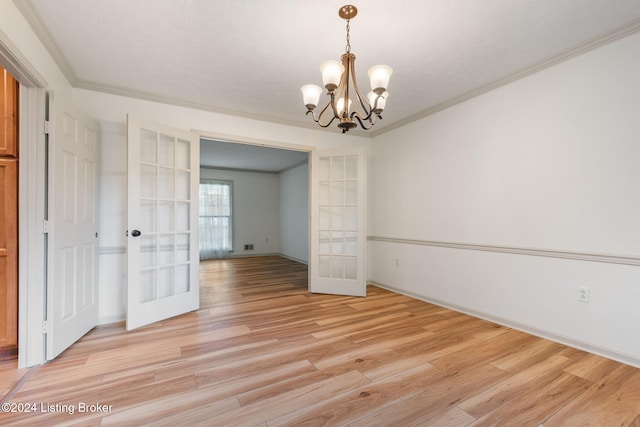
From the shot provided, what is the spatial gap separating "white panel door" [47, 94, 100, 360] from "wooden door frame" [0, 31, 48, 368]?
0.06 m

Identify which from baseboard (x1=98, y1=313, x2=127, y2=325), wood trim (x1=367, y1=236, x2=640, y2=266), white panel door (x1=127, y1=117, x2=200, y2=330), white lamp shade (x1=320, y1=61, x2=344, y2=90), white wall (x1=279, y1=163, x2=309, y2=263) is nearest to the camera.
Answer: white lamp shade (x1=320, y1=61, x2=344, y2=90)

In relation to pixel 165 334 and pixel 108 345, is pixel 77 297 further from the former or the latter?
pixel 165 334

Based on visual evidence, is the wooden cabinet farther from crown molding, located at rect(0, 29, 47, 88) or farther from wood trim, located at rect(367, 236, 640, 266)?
wood trim, located at rect(367, 236, 640, 266)

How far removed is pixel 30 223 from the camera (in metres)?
1.94

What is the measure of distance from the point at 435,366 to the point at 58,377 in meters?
2.56

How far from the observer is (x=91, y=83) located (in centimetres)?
276

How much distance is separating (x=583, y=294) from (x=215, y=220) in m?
7.07

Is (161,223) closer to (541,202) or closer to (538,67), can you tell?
(541,202)

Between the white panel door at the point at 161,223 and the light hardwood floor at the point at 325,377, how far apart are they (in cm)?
26

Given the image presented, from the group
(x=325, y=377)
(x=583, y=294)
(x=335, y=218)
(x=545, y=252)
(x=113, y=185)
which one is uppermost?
(x=113, y=185)

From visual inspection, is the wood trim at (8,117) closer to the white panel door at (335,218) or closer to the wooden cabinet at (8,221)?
the wooden cabinet at (8,221)

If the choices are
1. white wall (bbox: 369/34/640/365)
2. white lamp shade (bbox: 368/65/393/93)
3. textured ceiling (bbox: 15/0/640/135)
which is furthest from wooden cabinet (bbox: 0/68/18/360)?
white wall (bbox: 369/34/640/365)

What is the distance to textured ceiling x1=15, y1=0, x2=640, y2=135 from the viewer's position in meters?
1.82

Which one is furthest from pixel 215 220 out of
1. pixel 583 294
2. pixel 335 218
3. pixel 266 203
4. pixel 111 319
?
pixel 583 294
